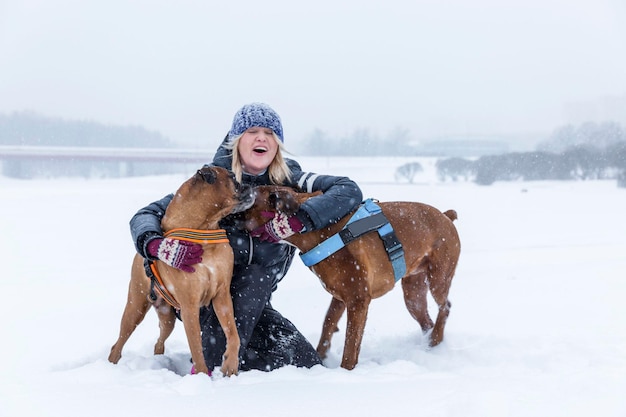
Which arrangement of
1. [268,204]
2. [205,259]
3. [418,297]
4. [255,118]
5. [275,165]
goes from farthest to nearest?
[418,297], [275,165], [255,118], [268,204], [205,259]

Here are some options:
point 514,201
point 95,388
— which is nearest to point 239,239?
point 95,388

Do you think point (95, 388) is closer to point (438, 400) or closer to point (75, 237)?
point (438, 400)

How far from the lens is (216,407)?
7.68 ft

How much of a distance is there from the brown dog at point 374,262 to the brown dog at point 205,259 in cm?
22

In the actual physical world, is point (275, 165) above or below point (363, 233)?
above

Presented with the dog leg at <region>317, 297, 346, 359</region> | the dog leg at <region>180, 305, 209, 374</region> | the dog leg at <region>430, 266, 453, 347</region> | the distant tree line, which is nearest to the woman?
the dog leg at <region>317, 297, 346, 359</region>

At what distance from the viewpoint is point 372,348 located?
4.20 meters

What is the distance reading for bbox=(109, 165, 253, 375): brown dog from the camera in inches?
120

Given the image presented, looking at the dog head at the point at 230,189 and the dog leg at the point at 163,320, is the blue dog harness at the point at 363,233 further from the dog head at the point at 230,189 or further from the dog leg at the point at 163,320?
the dog leg at the point at 163,320

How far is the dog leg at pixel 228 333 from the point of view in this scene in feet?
10.2

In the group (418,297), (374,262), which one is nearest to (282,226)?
(374,262)

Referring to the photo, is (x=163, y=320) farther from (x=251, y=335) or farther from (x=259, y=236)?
(x=259, y=236)

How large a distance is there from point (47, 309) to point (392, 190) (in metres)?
18.8

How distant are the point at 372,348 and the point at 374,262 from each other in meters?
0.96
